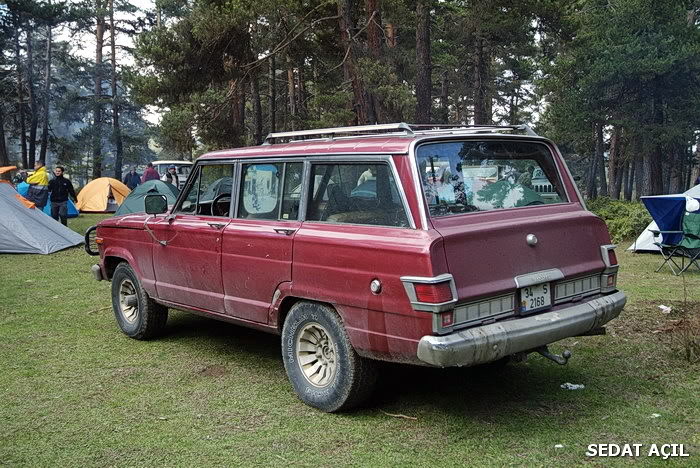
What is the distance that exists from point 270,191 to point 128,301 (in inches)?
93.4

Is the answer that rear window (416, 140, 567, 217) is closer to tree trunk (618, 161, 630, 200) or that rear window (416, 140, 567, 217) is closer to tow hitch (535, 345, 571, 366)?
tow hitch (535, 345, 571, 366)

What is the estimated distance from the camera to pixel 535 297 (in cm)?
421

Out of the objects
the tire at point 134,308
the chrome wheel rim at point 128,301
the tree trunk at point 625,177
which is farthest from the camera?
the tree trunk at point 625,177

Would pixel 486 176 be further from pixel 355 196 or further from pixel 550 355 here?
pixel 550 355

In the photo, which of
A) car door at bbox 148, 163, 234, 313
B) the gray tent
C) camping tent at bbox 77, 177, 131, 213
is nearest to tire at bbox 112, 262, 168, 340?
car door at bbox 148, 163, 234, 313

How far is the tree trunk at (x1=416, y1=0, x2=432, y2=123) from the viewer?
18.0 m

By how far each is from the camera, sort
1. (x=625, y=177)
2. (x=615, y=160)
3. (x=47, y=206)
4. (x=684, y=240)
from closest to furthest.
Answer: (x=684, y=240), (x=47, y=206), (x=615, y=160), (x=625, y=177)

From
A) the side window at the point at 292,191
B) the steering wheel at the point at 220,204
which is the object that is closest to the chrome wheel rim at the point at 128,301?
the steering wheel at the point at 220,204

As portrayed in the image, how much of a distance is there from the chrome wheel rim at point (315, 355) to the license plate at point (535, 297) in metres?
1.33

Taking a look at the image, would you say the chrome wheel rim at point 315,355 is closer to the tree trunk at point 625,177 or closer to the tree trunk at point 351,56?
the tree trunk at point 351,56

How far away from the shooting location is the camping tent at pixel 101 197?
74.5 feet

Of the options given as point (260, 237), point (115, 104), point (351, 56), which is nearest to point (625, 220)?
point (351, 56)

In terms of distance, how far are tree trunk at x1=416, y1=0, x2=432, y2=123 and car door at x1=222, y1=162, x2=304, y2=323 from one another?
13.2m

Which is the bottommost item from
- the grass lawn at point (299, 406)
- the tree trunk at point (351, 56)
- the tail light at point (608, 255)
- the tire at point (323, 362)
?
the grass lawn at point (299, 406)
